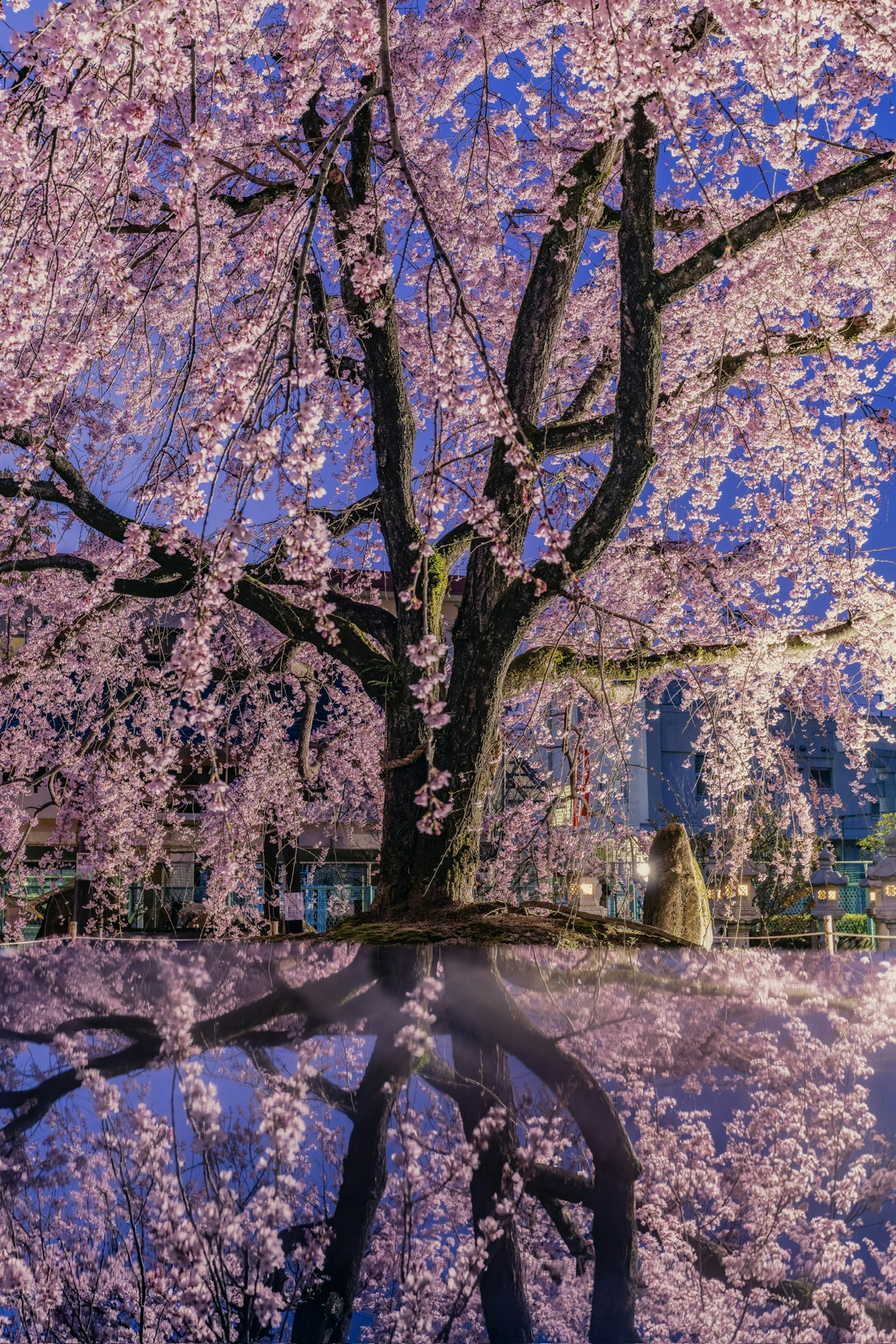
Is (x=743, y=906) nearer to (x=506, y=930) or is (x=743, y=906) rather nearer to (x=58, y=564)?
(x=506, y=930)

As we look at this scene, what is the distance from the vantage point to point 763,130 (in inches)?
185

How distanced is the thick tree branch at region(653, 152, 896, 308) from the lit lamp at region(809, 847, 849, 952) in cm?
879

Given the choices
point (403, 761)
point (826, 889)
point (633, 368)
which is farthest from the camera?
point (826, 889)

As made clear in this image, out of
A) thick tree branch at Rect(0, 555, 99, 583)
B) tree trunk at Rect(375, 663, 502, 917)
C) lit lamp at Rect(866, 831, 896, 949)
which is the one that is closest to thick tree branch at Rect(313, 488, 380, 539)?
thick tree branch at Rect(0, 555, 99, 583)

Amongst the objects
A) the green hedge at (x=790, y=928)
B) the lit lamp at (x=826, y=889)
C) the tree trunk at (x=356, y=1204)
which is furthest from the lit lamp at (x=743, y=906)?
the tree trunk at (x=356, y=1204)

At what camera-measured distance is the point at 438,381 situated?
2.48 m

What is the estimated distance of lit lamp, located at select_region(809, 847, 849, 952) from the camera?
10.8 m

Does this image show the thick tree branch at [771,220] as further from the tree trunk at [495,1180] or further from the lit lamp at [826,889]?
the lit lamp at [826,889]

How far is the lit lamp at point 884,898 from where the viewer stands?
37.3ft

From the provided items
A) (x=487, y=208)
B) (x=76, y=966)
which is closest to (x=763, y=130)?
(x=487, y=208)

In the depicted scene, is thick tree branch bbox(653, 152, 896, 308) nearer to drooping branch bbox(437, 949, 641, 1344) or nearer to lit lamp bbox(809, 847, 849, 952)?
drooping branch bbox(437, 949, 641, 1344)

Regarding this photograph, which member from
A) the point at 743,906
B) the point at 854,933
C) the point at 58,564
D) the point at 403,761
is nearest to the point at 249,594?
the point at 58,564

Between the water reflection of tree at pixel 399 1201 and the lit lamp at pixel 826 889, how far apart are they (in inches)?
402

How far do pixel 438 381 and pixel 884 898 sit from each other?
1191 centimetres
